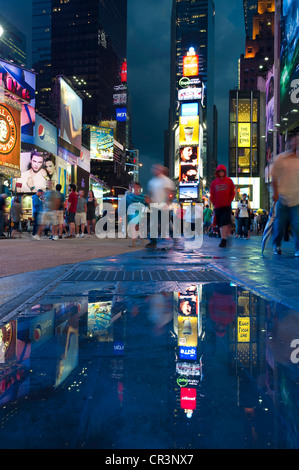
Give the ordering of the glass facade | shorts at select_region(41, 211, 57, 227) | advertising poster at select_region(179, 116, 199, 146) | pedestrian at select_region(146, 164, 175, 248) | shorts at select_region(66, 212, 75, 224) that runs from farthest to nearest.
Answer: advertising poster at select_region(179, 116, 199, 146) < the glass facade < shorts at select_region(66, 212, 75, 224) < shorts at select_region(41, 211, 57, 227) < pedestrian at select_region(146, 164, 175, 248)

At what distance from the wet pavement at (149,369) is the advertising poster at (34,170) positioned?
3293 cm

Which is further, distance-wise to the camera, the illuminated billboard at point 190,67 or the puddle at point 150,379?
the illuminated billboard at point 190,67

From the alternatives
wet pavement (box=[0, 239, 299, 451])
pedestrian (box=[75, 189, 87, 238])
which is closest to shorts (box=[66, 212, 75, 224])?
pedestrian (box=[75, 189, 87, 238])

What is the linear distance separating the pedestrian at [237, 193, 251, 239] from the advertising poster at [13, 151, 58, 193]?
70.5 feet

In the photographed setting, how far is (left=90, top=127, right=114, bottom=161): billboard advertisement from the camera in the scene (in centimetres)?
6313

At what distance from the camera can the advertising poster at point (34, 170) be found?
3475 cm

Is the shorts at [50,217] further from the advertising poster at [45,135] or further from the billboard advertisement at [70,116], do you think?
the billboard advertisement at [70,116]

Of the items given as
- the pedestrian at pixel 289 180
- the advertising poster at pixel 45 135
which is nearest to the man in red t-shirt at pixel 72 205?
the pedestrian at pixel 289 180

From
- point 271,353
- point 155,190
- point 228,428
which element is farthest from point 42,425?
point 155,190

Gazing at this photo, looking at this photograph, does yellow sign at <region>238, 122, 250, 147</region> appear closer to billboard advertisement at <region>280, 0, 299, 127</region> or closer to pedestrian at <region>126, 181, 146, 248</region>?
billboard advertisement at <region>280, 0, 299, 127</region>

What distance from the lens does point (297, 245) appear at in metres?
7.60

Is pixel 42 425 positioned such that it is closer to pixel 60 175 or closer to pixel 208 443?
pixel 208 443

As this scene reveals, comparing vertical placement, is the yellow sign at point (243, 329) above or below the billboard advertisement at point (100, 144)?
below

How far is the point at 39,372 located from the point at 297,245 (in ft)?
21.9
